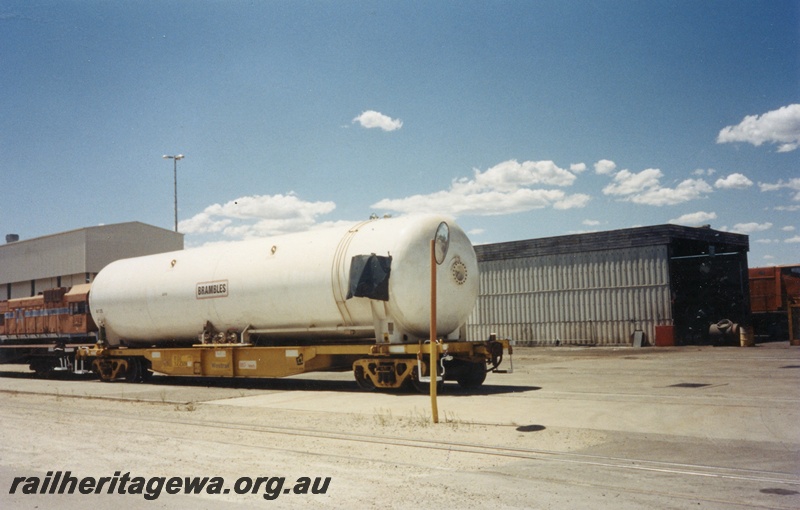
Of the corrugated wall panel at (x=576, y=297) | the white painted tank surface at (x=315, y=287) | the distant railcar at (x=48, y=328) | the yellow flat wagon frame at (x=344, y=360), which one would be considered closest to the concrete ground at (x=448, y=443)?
the yellow flat wagon frame at (x=344, y=360)

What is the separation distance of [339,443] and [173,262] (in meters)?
13.0

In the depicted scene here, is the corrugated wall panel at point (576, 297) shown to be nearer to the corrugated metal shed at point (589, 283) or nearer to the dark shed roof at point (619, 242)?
the corrugated metal shed at point (589, 283)

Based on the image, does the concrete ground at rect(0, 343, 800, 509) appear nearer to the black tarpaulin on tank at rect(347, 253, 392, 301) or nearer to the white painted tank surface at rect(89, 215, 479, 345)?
the white painted tank surface at rect(89, 215, 479, 345)

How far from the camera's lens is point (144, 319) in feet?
68.8

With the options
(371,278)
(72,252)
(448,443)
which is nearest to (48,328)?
(72,252)

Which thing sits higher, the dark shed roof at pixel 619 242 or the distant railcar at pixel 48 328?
the dark shed roof at pixel 619 242

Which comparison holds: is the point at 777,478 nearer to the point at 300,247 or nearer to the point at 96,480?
the point at 96,480

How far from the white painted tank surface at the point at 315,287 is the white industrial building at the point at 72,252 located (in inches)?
671

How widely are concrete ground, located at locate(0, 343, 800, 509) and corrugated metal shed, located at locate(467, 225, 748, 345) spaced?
15396 mm

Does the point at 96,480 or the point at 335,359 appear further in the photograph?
the point at 335,359

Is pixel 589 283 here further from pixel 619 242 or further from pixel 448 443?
pixel 448 443

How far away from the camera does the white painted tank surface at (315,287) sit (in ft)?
49.8

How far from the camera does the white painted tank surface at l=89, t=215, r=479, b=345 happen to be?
15180 mm

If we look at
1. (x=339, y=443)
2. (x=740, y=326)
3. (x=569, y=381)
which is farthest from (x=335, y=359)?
(x=740, y=326)
